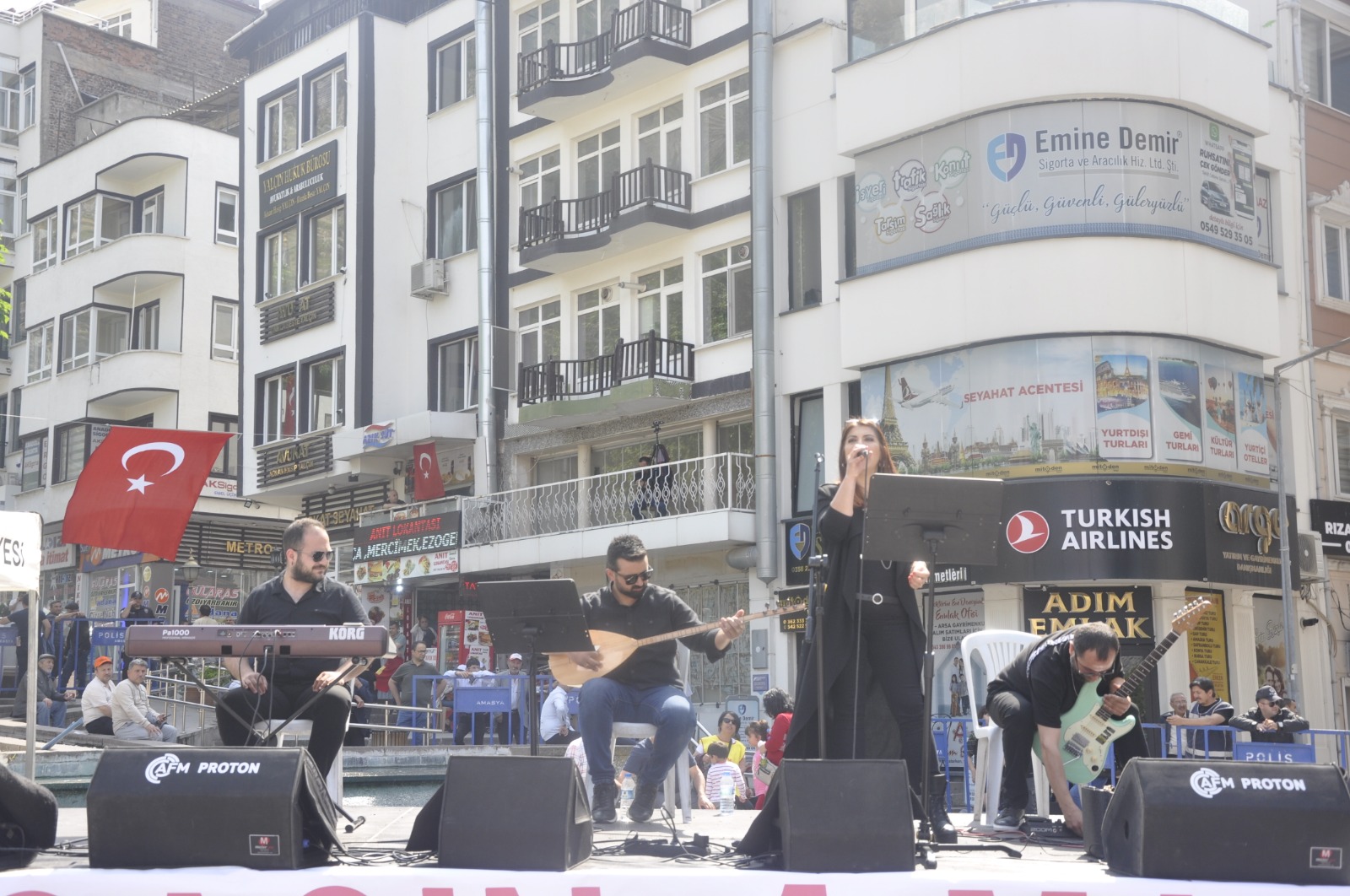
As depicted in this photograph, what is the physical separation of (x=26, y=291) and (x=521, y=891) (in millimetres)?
40653

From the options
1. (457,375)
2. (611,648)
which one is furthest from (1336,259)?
(611,648)

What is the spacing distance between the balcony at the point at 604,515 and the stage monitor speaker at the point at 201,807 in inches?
687

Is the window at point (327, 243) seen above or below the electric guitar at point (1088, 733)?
above

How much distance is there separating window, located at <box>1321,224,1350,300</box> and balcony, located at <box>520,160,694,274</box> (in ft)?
33.1

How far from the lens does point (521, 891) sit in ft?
20.8

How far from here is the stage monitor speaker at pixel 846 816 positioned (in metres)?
6.35

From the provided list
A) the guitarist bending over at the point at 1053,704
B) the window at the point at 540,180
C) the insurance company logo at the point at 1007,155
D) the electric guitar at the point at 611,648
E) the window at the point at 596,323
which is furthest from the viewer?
the window at the point at 540,180

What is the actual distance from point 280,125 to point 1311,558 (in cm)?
2251

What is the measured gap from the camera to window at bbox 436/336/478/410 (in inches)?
1169

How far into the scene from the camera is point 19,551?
36.7 ft

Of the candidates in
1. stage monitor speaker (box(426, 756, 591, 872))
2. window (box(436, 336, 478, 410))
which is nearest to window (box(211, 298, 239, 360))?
window (box(436, 336, 478, 410))

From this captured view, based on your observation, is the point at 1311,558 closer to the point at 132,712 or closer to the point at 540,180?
the point at 540,180

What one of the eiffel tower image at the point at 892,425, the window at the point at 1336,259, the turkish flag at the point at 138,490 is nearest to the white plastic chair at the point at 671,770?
the turkish flag at the point at 138,490

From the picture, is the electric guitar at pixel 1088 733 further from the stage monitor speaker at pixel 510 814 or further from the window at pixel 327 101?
the window at pixel 327 101
